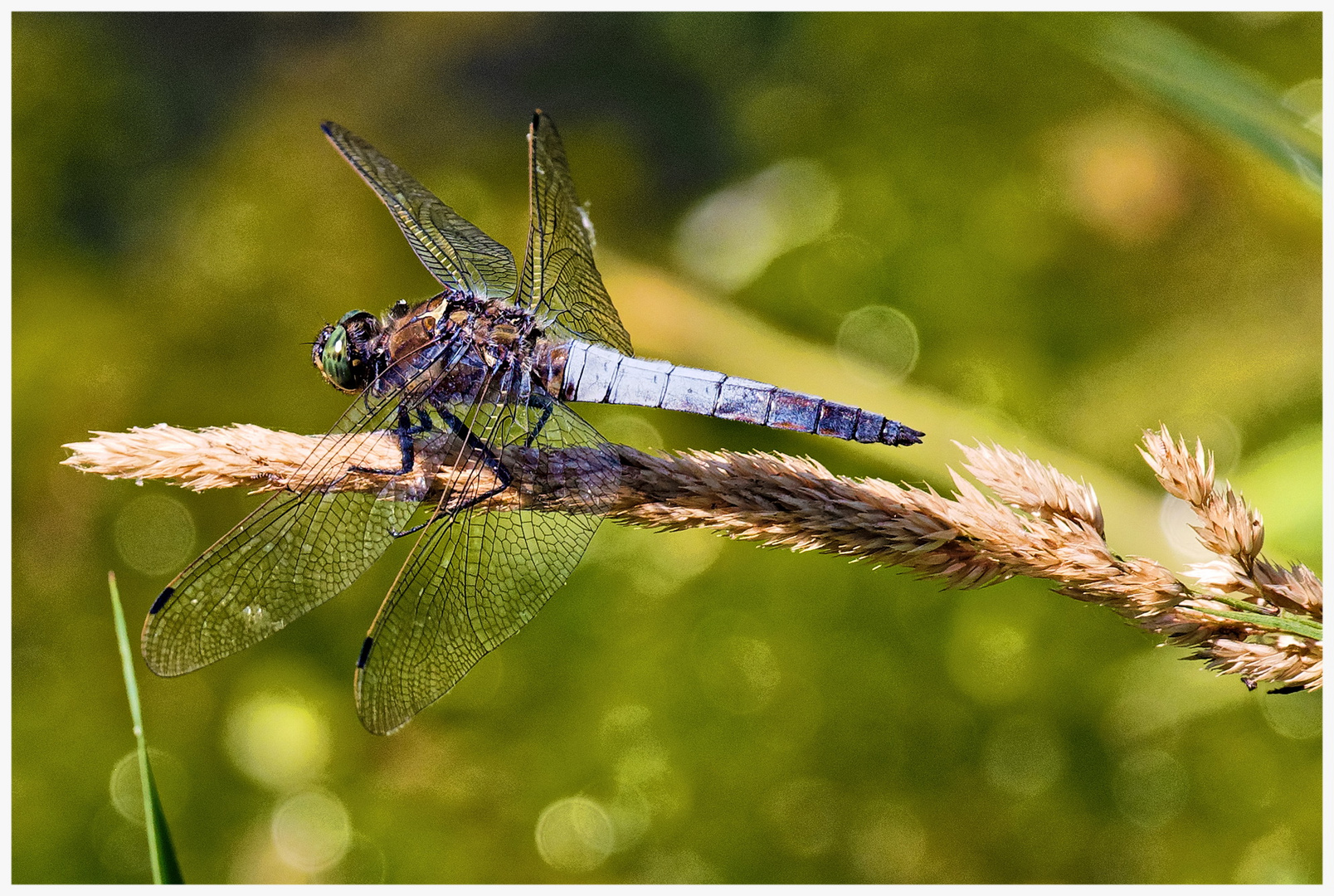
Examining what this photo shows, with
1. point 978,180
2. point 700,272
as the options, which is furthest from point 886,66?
point 700,272

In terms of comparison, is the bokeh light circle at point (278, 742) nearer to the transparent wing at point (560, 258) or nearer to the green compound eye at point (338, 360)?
the green compound eye at point (338, 360)

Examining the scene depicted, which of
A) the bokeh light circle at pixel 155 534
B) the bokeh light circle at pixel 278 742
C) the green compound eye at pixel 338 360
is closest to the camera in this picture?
the green compound eye at pixel 338 360

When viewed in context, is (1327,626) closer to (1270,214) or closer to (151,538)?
(1270,214)

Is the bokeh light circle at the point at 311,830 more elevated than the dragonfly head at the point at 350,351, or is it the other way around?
the dragonfly head at the point at 350,351

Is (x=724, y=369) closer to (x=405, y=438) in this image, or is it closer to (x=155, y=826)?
(x=405, y=438)

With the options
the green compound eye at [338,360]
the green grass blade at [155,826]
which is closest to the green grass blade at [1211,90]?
the green compound eye at [338,360]

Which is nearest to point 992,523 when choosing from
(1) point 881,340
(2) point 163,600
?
(2) point 163,600

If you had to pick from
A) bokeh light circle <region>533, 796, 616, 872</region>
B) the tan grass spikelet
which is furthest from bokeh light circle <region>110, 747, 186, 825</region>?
the tan grass spikelet

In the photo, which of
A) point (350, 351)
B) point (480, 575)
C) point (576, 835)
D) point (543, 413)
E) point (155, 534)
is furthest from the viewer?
point (155, 534)
